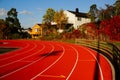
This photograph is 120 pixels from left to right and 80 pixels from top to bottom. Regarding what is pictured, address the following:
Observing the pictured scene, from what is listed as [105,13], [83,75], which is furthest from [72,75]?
[105,13]

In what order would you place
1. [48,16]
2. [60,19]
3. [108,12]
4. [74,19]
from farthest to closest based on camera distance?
[48,16], [74,19], [60,19], [108,12]

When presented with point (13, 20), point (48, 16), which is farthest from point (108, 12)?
point (13, 20)

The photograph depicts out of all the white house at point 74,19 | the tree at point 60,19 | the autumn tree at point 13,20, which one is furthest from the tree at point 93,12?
the autumn tree at point 13,20

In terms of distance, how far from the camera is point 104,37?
42.5 meters

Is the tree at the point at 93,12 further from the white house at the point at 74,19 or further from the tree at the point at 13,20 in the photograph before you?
the tree at the point at 13,20

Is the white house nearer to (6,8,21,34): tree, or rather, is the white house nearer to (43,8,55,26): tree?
(43,8,55,26): tree

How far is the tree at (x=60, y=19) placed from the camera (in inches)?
2532

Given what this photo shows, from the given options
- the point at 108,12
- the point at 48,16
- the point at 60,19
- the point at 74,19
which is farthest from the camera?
the point at 48,16

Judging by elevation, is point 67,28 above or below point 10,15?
below

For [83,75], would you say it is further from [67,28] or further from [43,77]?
[67,28]

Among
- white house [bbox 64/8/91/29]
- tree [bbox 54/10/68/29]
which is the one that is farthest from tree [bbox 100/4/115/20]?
white house [bbox 64/8/91/29]

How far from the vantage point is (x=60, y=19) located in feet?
211

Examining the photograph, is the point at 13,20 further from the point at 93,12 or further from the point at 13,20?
the point at 93,12

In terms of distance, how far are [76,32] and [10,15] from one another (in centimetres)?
3984
